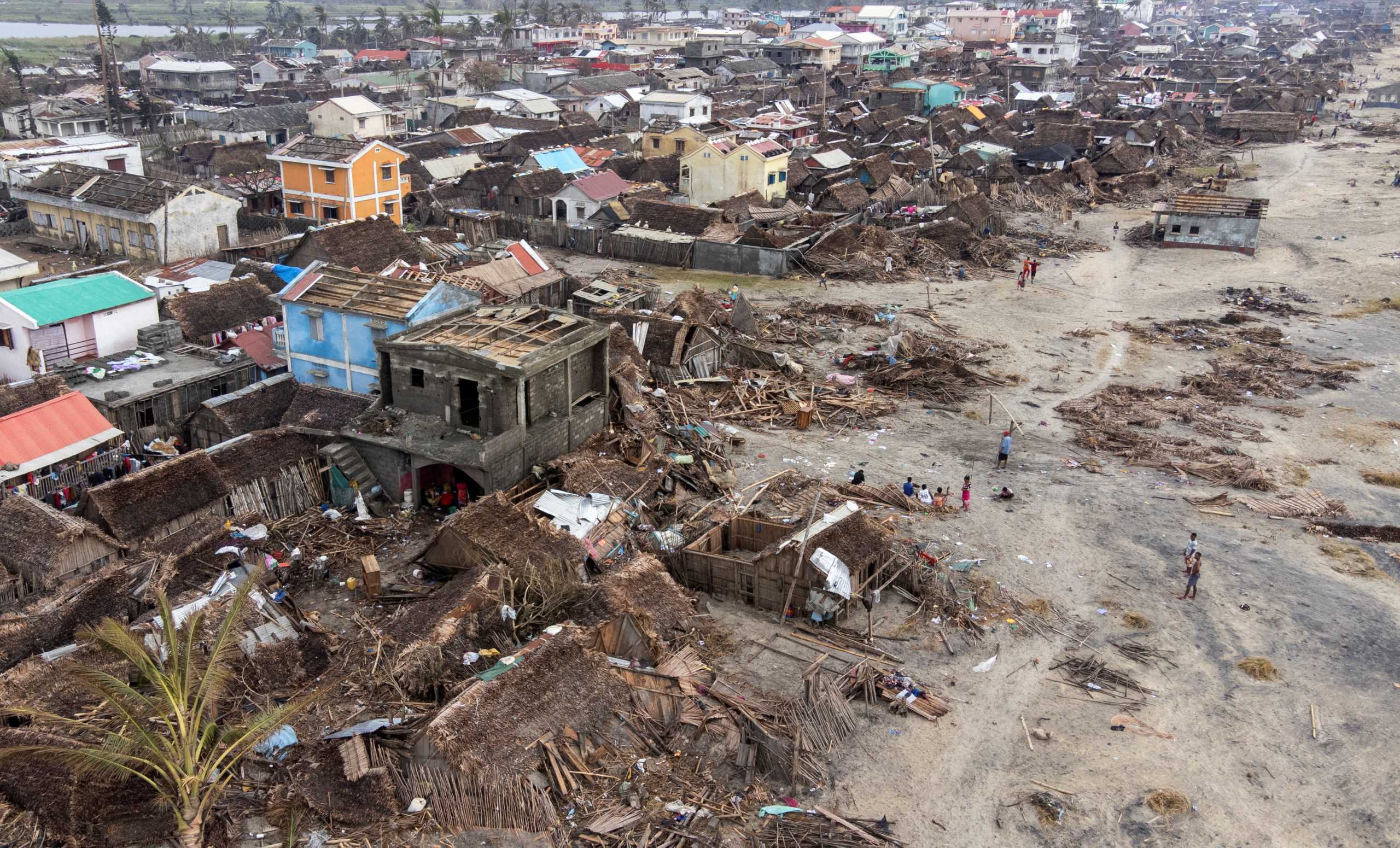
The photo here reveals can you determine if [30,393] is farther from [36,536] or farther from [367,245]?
[367,245]

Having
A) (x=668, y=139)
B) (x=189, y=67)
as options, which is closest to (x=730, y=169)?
(x=668, y=139)

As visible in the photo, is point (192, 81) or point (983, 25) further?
point (983, 25)

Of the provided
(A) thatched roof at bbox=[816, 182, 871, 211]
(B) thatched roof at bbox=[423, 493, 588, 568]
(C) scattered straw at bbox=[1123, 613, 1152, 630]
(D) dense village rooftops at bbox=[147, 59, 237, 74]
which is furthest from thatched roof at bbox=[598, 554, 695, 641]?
(D) dense village rooftops at bbox=[147, 59, 237, 74]

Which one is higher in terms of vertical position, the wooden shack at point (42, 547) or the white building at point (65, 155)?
the white building at point (65, 155)

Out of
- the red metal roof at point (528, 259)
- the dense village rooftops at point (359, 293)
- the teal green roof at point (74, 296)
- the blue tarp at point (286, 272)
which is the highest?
the dense village rooftops at point (359, 293)

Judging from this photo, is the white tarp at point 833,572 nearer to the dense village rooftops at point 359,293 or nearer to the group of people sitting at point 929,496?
the group of people sitting at point 929,496

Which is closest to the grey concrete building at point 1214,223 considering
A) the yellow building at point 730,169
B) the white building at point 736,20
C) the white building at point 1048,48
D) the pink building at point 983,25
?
the yellow building at point 730,169
